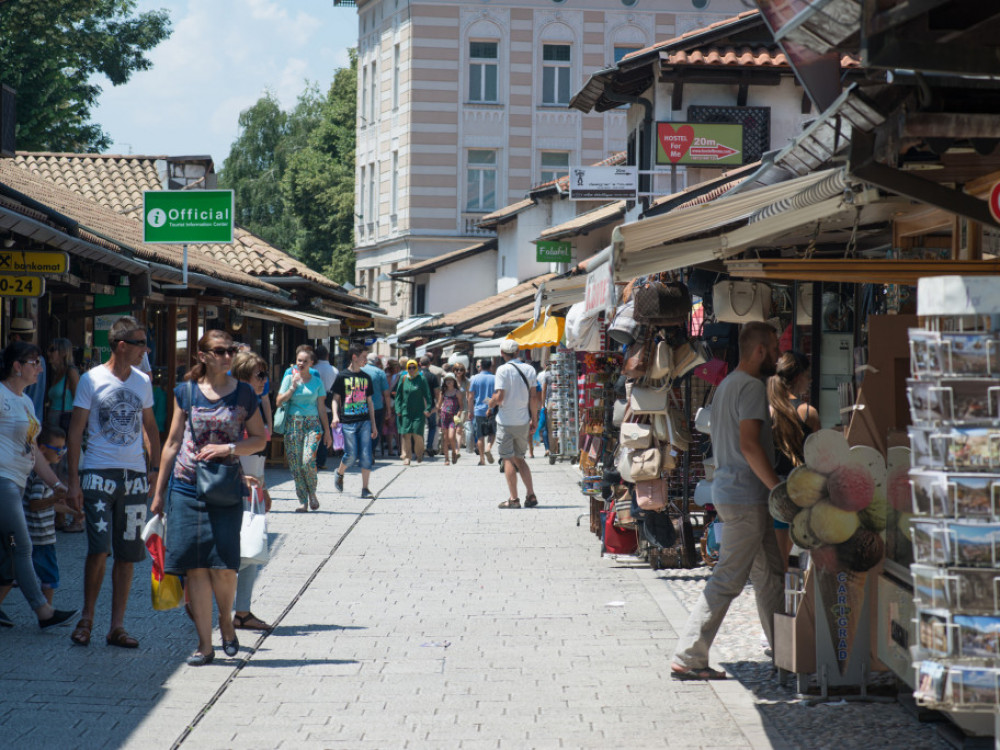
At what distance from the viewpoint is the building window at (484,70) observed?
48844mm

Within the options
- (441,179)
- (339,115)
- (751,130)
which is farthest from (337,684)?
(339,115)

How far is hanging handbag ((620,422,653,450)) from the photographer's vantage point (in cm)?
1053

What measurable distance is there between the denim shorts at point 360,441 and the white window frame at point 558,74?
33623 mm

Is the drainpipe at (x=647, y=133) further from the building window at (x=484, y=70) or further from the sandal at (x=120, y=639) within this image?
the building window at (x=484, y=70)

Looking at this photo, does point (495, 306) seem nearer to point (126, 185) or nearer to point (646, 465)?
point (126, 185)

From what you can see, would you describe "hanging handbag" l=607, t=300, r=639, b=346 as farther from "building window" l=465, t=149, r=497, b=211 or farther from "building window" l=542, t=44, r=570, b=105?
"building window" l=542, t=44, r=570, b=105

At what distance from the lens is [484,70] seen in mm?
48875

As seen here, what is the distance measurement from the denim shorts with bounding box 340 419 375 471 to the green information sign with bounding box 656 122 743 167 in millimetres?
6404

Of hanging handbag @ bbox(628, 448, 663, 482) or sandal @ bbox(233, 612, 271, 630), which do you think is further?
hanging handbag @ bbox(628, 448, 663, 482)

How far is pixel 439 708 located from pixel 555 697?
0.64 m

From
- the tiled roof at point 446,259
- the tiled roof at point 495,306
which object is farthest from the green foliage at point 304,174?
the tiled roof at point 495,306

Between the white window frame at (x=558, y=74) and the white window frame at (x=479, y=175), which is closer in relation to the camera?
the white window frame at (x=558, y=74)

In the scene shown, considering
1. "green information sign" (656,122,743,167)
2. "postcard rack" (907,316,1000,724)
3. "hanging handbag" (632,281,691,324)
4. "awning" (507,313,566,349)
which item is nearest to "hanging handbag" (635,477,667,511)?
"hanging handbag" (632,281,691,324)

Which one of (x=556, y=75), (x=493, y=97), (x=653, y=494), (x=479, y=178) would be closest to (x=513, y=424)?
(x=653, y=494)
